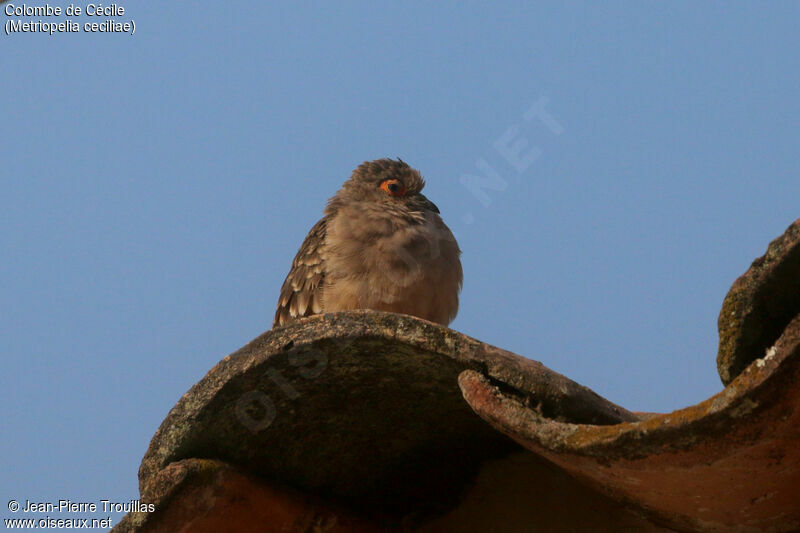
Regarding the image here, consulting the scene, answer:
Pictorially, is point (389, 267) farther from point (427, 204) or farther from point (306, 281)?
point (427, 204)

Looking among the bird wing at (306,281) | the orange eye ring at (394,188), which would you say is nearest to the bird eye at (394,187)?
the orange eye ring at (394,188)

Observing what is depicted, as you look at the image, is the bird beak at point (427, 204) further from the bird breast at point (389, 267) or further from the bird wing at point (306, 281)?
the bird wing at point (306, 281)

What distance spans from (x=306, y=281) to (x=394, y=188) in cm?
108

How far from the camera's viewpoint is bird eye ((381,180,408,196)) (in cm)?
614

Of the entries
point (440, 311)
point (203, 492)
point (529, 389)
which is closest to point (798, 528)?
point (529, 389)

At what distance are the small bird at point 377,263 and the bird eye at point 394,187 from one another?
26mm

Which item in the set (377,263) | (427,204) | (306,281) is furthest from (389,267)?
(427,204)

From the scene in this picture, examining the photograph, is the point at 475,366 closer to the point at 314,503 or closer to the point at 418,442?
the point at 418,442

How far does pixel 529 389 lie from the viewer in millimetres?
2691

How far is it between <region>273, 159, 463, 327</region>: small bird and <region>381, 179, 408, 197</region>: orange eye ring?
0.07 ft

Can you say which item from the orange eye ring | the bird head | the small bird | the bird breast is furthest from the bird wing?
the orange eye ring

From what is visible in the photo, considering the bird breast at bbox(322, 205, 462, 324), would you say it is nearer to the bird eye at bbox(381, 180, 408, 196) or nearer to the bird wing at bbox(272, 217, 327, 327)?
the bird wing at bbox(272, 217, 327, 327)

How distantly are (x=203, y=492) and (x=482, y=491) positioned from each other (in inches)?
47.5

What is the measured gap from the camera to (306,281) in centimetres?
555
